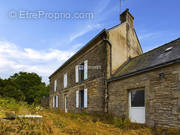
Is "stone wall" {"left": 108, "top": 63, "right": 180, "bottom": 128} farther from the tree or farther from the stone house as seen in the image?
the tree

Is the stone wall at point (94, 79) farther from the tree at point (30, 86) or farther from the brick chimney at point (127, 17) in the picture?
the tree at point (30, 86)

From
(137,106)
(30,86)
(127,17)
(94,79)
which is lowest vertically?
(30,86)

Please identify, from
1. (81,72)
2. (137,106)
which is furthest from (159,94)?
(81,72)

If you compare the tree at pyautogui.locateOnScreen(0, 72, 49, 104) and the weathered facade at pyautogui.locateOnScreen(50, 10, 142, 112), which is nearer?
the weathered facade at pyautogui.locateOnScreen(50, 10, 142, 112)

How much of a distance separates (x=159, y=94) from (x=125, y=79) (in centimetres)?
214

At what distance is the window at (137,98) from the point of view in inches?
274

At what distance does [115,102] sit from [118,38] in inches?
188

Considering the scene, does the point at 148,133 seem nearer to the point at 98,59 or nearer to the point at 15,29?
the point at 98,59

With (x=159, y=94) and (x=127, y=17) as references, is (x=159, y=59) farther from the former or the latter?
(x=127, y=17)

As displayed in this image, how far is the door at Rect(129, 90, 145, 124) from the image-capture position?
6834 mm

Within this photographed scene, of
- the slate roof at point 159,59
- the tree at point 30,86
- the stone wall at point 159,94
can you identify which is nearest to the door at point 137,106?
the stone wall at point 159,94

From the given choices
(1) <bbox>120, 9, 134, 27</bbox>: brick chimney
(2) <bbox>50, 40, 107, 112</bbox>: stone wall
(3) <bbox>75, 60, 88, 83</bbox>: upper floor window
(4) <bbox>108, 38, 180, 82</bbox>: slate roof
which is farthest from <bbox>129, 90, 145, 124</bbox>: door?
(1) <bbox>120, 9, 134, 27</bbox>: brick chimney

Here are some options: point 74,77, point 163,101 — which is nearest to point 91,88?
point 74,77

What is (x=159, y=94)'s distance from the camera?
5.93 m
